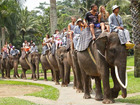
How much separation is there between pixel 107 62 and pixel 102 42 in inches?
22.2

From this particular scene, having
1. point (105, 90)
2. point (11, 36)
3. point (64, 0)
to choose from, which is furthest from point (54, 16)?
point (64, 0)

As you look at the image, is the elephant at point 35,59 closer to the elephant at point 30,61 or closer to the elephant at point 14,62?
the elephant at point 30,61

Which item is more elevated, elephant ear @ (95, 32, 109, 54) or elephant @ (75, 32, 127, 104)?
elephant ear @ (95, 32, 109, 54)

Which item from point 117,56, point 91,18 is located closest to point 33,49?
point 91,18

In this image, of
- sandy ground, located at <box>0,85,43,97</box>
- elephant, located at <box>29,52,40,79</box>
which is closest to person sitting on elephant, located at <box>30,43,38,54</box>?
elephant, located at <box>29,52,40,79</box>

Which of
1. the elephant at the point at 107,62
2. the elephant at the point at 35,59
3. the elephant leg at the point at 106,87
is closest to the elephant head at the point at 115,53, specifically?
the elephant at the point at 107,62

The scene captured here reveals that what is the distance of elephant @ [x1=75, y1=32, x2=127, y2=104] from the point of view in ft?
23.6

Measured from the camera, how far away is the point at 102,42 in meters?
7.63

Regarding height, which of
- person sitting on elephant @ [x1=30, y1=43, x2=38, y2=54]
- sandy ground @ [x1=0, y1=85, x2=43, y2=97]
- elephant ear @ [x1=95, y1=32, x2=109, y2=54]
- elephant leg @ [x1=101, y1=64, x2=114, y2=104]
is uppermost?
elephant ear @ [x1=95, y1=32, x2=109, y2=54]

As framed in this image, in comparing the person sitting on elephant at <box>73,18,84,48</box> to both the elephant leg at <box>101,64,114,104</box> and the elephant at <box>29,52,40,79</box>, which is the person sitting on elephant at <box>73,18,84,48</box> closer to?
the elephant leg at <box>101,64,114,104</box>

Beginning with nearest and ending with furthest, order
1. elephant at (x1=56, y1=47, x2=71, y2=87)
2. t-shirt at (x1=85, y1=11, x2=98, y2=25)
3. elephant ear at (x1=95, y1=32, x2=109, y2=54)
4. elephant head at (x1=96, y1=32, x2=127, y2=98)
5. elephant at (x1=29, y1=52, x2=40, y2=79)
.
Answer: elephant head at (x1=96, y1=32, x2=127, y2=98) → elephant ear at (x1=95, y1=32, x2=109, y2=54) → t-shirt at (x1=85, y1=11, x2=98, y2=25) → elephant at (x1=56, y1=47, x2=71, y2=87) → elephant at (x1=29, y1=52, x2=40, y2=79)

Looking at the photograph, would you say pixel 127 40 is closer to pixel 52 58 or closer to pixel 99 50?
pixel 99 50

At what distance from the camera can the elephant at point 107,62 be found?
721cm

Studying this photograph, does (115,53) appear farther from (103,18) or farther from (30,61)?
(30,61)
